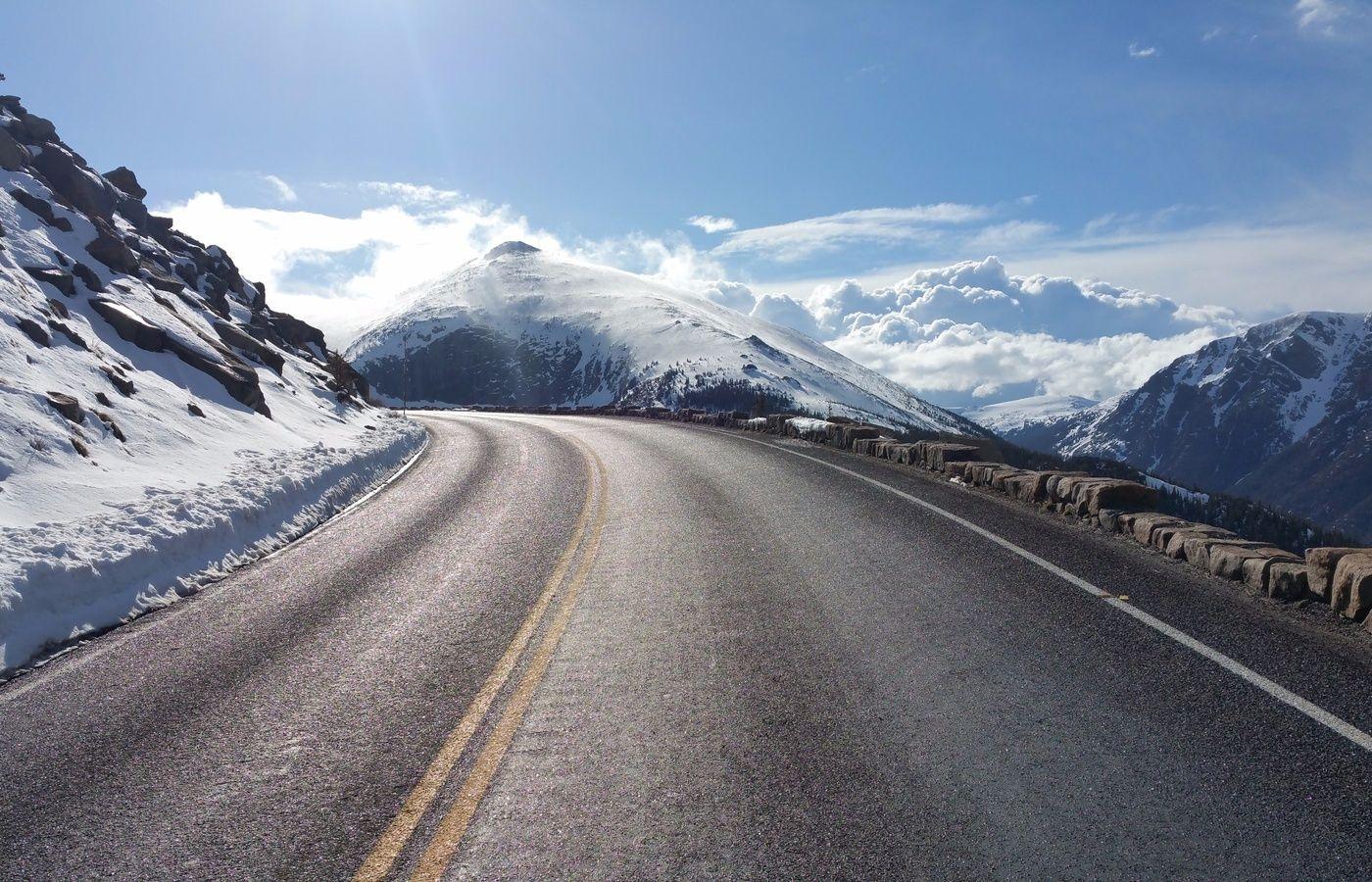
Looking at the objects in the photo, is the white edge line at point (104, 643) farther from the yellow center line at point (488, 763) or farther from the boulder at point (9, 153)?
the boulder at point (9, 153)

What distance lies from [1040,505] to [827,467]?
4933 millimetres

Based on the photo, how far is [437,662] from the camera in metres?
5.31

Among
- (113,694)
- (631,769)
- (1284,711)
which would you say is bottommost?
(113,694)

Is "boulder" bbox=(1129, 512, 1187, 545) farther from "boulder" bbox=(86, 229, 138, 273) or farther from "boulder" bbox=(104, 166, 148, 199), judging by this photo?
"boulder" bbox=(104, 166, 148, 199)

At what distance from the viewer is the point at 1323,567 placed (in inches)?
249

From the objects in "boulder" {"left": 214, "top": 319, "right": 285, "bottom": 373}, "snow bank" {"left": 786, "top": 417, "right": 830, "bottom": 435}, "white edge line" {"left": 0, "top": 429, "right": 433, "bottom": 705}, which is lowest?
"white edge line" {"left": 0, "top": 429, "right": 433, "bottom": 705}

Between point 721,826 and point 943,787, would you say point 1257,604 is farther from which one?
point 721,826

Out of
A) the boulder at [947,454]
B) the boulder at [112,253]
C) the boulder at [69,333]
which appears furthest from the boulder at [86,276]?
the boulder at [947,454]

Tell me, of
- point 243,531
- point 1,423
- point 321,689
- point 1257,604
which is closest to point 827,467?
point 1257,604

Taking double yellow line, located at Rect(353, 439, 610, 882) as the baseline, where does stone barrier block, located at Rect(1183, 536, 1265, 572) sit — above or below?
above

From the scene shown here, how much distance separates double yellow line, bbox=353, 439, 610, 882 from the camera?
3158mm

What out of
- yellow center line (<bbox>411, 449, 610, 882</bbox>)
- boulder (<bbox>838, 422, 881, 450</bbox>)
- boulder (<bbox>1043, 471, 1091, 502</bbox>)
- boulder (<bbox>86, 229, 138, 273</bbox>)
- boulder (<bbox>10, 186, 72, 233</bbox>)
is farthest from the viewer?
boulder (<bbox>86, 229, 138, 273</bbox>)

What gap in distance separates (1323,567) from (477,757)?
269 inches

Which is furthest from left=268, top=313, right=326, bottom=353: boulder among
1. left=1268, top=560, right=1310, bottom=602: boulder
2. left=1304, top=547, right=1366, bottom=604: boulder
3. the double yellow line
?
left=1304, top=547, right=1366, bottom=604: boulder
